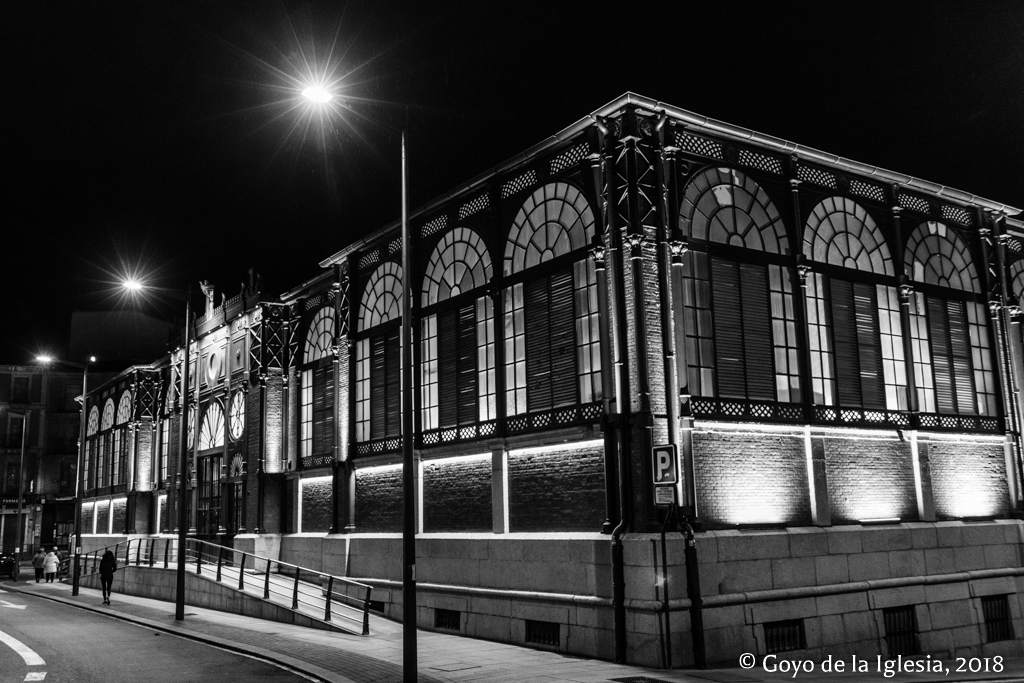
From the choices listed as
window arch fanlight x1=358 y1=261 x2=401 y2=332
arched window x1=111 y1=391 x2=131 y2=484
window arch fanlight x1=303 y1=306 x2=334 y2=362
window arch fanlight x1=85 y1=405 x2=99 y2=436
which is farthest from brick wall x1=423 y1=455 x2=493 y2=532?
window arch fanlight x1=85 y1=405 x2=99 y2=436

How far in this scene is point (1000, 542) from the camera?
21.0 metres

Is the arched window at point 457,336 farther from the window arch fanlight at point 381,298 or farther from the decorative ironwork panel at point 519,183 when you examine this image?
the window arch fanlight at point 381,298

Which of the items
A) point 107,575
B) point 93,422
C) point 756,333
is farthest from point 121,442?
point 756,333

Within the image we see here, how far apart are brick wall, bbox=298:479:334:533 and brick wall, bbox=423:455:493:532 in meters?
5.59

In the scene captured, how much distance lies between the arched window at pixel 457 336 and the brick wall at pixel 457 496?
1.05 metres

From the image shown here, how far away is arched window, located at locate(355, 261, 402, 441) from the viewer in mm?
24625

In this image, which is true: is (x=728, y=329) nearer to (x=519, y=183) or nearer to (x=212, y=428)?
(x=519, y=183)

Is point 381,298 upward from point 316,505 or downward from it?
upward

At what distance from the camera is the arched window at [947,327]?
21578 millimetres

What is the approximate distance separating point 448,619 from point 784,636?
300 inches

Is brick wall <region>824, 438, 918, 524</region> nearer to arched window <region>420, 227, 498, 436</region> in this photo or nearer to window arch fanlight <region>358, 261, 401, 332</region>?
arched window <region>420, 227, 498, 436</region>

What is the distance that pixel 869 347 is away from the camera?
806 inches

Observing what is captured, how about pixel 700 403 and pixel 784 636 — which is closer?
pixel 784 636

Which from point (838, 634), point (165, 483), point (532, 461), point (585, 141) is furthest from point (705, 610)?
point (165, 483)
